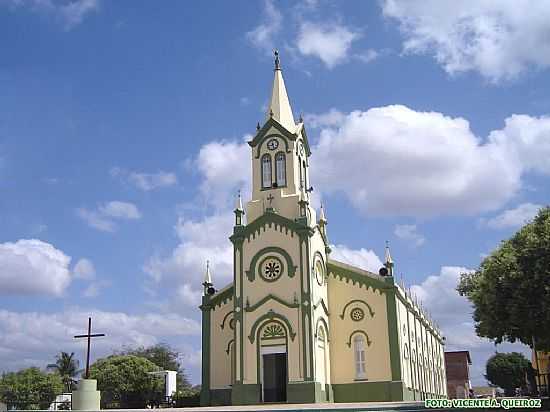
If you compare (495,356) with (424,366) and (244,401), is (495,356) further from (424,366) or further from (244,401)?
A: (244,401)

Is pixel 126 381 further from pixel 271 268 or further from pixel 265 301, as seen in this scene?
pixel 271 268

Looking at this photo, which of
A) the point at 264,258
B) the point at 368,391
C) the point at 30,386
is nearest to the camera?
the point at 368,391

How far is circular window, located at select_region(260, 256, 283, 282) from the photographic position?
121 feet

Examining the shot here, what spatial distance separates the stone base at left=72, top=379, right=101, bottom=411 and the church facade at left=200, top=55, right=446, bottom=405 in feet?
29.7

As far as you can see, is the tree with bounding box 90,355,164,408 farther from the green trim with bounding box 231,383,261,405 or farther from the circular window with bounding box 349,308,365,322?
the circular window with bounding box 349,308,365,322

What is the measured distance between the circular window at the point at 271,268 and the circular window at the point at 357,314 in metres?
5.13

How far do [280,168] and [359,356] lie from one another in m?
12.5

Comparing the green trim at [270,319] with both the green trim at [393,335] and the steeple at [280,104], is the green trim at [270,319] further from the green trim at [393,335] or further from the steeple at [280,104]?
the steeple at [280,104]

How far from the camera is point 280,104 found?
139 ft

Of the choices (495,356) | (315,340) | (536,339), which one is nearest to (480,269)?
(536,339)

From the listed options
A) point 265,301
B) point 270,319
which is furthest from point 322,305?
point 265,301

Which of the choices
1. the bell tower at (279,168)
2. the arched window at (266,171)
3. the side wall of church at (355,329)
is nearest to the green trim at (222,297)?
the bell tower at (279,168)

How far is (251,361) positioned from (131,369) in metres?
26.3

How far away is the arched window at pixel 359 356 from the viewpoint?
37.1m
